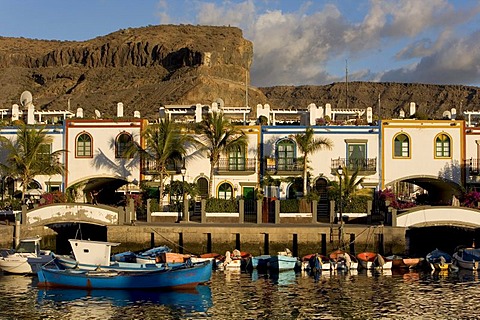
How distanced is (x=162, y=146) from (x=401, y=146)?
1704cm

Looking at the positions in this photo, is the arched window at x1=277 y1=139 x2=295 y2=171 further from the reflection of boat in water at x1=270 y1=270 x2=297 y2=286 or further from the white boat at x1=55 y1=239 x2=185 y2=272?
the white boat at x1=55 y1=239 x2=185 y2=272

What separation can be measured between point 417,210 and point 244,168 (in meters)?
13.9

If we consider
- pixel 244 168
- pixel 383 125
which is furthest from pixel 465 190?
pixel 244 168

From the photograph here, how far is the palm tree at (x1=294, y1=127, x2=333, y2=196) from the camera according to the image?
177ft

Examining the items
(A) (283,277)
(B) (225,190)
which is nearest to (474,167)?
(B) (225,190)

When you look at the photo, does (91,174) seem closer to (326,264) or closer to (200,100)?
(326,264)

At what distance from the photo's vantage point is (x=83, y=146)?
5653cm

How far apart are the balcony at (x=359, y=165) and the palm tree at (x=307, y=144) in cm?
131

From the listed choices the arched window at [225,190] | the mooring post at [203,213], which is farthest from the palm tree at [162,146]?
the mooring post at [203,213]

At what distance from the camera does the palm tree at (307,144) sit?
54.1 metres

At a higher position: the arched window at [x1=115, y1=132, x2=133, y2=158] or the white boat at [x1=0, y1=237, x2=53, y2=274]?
the arched window at [x1=115, y1=132, x2=133, y2=158]

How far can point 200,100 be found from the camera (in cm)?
15688

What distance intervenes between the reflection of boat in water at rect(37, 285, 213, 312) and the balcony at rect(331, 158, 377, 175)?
20498 mm

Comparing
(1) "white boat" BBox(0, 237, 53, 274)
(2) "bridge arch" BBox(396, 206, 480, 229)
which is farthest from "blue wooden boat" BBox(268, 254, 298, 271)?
(1) "white boat" BBox(0, 237, 53, 274)
